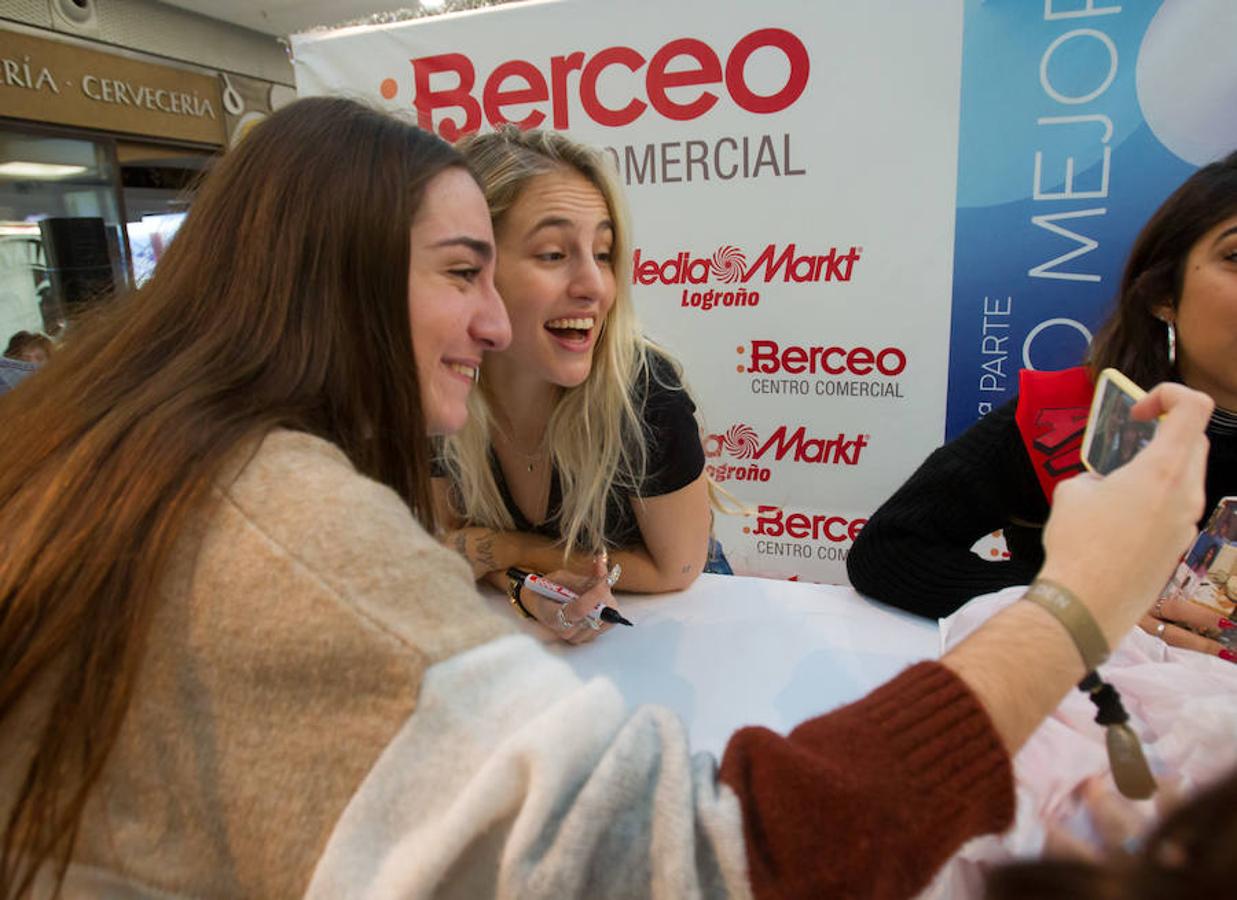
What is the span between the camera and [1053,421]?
1.35m

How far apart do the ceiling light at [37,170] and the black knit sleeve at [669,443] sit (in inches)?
214

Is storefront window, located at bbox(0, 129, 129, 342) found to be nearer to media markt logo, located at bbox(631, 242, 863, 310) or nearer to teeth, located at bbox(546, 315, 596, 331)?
media markt logo, located at bbox(631, 242, 863, 310)

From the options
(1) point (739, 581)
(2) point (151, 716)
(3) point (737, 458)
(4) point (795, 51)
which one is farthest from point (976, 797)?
(4) point (795, 51)

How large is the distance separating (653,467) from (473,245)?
2.79ft

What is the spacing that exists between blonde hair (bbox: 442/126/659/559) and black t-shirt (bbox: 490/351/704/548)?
2cm

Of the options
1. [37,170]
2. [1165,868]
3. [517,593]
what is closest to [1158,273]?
[517,593]

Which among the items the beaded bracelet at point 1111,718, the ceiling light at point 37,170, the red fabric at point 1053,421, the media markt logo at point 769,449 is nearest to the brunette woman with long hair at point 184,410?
the beaded bracelet at point 1111,718

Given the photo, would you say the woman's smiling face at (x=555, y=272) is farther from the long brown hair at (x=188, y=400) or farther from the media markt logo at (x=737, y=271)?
the media markt logo at (x=737, y=271)

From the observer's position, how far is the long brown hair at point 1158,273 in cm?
127

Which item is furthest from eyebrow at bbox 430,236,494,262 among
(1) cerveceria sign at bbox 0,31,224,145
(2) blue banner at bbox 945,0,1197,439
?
(1) cerveceria sign at bbox 0,31,224,145

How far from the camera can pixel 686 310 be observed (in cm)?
282

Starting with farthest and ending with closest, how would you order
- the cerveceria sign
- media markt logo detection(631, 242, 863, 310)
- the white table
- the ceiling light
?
the ceiling light → the cerveceria sign → media markt logo detection(631, 242, 863, 310) → the white table

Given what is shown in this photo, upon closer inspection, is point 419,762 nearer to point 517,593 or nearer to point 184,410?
point 184,410

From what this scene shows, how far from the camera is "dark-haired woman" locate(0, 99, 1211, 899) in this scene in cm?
48
